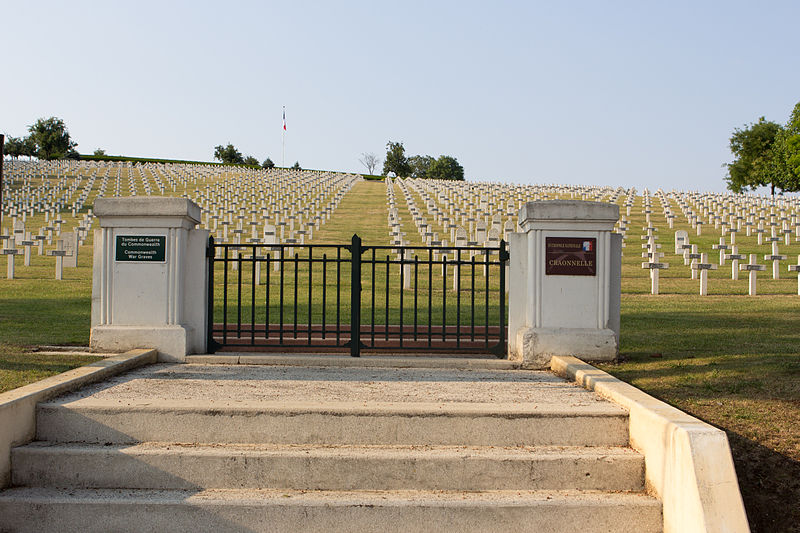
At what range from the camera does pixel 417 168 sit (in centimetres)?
10738

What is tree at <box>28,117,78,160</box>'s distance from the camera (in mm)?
85000

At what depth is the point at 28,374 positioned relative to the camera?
6062 millimetres

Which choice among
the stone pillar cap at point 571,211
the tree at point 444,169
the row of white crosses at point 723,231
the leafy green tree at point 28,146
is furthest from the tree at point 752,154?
the leafy green tree at point 28,146

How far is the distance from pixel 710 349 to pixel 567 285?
1.98 m

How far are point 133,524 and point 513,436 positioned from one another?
2.56 meters

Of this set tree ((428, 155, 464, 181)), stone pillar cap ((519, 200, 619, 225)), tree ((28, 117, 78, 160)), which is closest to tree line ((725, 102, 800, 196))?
tree ((428, 155, 464, 181))

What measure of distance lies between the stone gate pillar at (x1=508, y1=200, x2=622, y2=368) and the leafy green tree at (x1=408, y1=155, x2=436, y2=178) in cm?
9958

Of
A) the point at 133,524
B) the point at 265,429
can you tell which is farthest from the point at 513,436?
the point at 133,524

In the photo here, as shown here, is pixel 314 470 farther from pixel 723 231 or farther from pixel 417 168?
pixel 417 168

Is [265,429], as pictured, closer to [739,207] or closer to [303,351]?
[303,351]

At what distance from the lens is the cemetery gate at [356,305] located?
802 cm

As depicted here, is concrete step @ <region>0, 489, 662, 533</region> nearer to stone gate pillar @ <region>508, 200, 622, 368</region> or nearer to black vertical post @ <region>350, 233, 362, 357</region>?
stone gate pillar @ <region>508, 200, 622, 368</region>

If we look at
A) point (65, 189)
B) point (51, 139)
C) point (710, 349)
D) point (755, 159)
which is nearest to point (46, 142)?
point (51, 139)

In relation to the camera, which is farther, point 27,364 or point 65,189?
point 65,189
